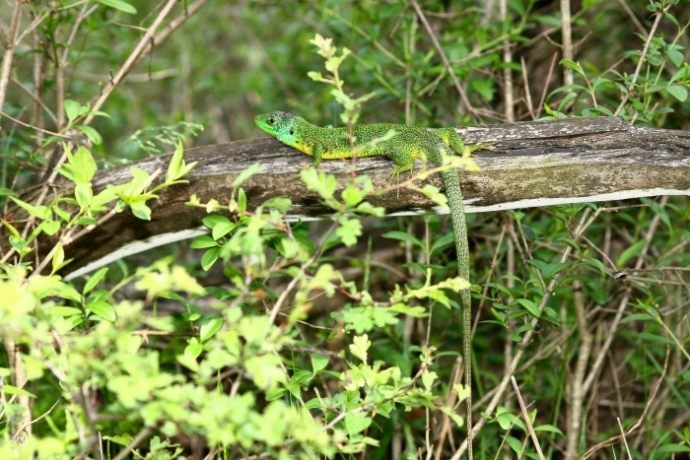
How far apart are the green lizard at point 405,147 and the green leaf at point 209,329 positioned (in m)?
0.90

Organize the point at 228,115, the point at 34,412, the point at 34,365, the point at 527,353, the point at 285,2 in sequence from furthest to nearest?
1. the point at 228,115
2. the point at 285,2
3. the point at 527,353
4. the point at 34,412
5. the point at 34,365

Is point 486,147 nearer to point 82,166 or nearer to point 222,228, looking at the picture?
point 222,228

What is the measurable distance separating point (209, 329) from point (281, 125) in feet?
4.59

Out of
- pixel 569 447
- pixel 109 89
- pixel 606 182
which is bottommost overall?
pixel 569 447

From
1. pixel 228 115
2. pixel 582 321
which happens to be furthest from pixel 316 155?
pixel 228 115

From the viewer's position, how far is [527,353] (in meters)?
4.53

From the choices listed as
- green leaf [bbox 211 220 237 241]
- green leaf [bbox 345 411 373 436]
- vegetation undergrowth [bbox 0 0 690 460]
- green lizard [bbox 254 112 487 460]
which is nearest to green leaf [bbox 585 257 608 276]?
vegetation undergrowth [bbox 0 0 690 460]

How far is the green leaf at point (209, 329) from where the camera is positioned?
285 cm

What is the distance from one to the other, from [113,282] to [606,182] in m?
3.50

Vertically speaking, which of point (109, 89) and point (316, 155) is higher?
point (109, 89)

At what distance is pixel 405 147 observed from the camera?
11.4 feet

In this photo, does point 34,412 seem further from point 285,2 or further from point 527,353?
point 285,2

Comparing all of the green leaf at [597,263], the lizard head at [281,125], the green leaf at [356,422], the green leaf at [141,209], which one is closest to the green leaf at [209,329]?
the green leaf at [141,209]

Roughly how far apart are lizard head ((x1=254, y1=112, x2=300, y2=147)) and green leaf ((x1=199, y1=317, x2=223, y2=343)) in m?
1.11
